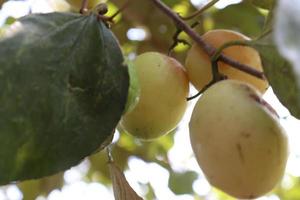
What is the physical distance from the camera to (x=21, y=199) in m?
1.53

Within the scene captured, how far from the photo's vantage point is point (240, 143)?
2.61 feet

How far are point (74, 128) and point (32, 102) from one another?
0.05 metres

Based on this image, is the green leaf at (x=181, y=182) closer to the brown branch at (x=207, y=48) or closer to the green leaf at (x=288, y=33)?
the brown branch at (x=207, y=48)

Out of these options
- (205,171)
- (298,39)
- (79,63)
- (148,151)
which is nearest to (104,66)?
(79,63)

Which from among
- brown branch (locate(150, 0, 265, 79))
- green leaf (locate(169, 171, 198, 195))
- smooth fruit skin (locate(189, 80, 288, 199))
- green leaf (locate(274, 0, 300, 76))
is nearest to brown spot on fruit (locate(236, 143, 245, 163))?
smooth fruit skin (locate(189, 80, 288, 199))

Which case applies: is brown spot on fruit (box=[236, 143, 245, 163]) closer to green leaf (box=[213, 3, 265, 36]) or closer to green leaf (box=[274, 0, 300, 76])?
green leaf (box=[274, 0, 300, 76])

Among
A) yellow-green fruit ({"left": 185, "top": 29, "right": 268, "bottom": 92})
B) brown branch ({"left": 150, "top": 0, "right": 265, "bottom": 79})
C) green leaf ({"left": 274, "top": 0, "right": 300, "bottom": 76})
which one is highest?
green leaf ({"left": 274, "top": 0, "right": 300, "bottom": 76})

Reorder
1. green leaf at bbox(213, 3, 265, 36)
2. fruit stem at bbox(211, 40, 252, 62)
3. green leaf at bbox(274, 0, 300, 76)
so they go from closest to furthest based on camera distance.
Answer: green leaf at bbox(274, 0, 300, 76) → fruit stem at bbox(211, 40, 252, 62) → green leaf at bbox(213, 3, 265, 36)

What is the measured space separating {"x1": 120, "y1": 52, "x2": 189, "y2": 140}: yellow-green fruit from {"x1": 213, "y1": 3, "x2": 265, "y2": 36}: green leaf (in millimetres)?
619

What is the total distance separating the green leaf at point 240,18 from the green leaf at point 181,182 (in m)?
0.39

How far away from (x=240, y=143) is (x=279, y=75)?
0.28ft

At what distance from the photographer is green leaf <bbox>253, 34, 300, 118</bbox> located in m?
0.80

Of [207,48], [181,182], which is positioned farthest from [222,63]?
[181,182]

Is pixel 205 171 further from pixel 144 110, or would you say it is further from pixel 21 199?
pixel 21 199
